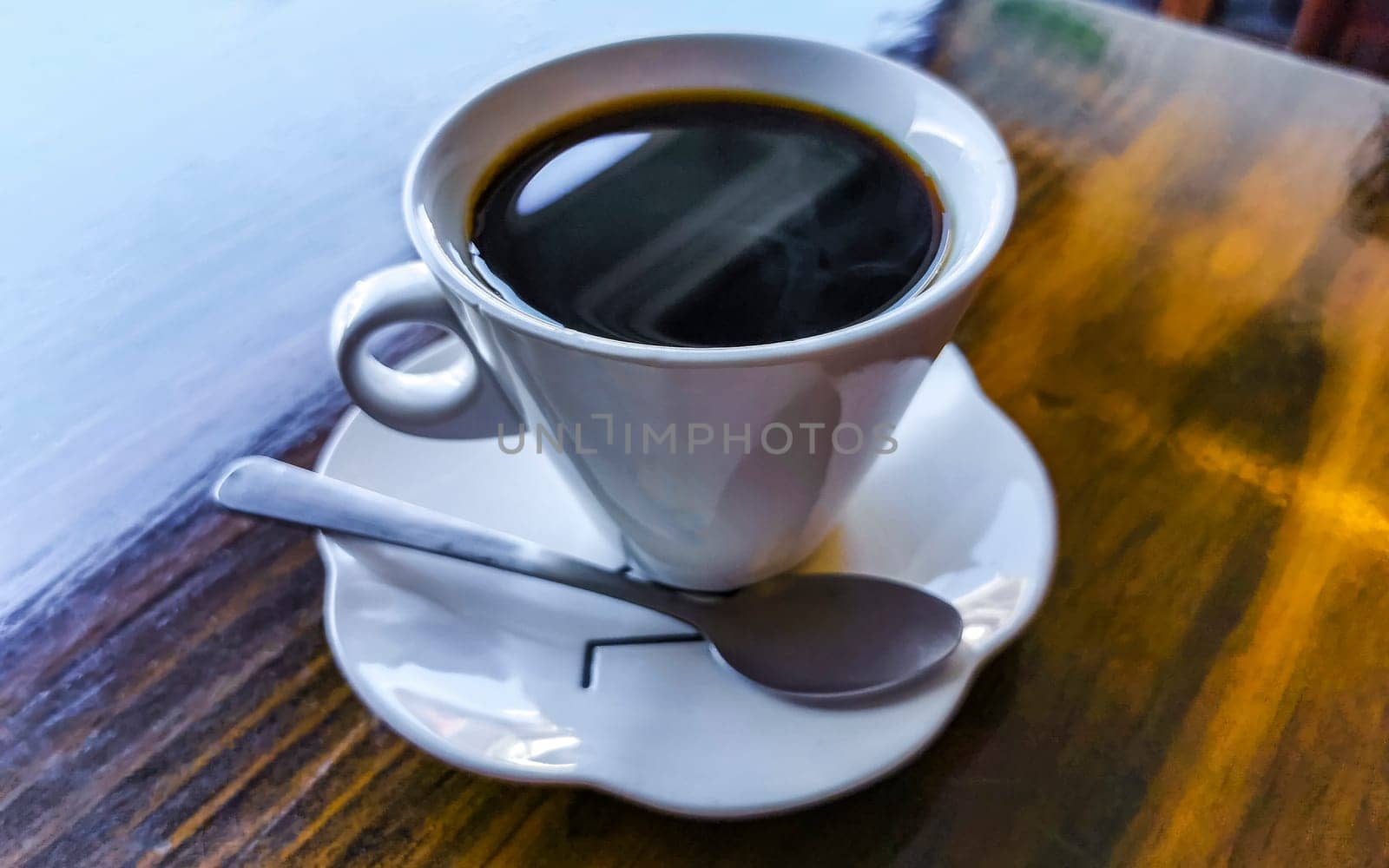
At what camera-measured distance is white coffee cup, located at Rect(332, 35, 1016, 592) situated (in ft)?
1.27

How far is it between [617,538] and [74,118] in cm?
69

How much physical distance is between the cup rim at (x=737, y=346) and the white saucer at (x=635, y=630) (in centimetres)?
15

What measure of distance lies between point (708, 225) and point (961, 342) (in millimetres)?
227

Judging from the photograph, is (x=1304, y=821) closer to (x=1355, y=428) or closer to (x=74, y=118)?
(x=1355, y=428)

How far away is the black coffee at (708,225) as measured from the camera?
0.49m

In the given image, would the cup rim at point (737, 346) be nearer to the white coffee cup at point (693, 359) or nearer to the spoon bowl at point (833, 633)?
the white coffee cup at point (693, 359)

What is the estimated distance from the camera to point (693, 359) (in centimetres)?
36

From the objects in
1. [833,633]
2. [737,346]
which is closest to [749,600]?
[833,633]

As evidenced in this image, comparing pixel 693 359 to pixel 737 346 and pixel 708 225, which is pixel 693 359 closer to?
pixel 737 346

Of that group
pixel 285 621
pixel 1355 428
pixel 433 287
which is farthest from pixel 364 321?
pixel 1355 428

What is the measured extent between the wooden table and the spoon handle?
0.05m

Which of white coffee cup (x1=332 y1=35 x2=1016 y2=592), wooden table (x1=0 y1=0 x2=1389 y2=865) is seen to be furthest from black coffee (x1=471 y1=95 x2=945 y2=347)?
wooden table (x1=0 y1=0 x2=1389 y2=865)

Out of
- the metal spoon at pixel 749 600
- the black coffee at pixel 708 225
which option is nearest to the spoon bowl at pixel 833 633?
the metal spoon at pixel 749 600

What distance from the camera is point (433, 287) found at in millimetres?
453
